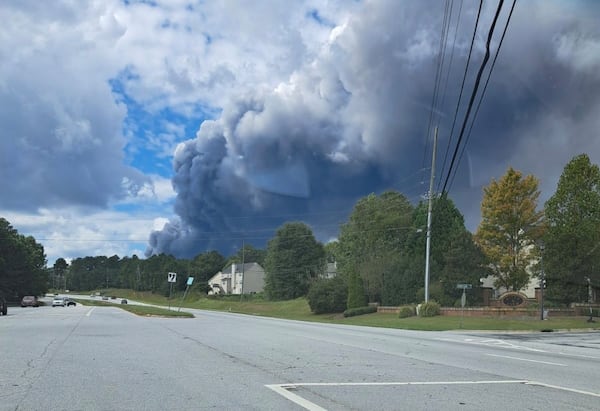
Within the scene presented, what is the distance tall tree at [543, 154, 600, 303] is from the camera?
43.4 meters

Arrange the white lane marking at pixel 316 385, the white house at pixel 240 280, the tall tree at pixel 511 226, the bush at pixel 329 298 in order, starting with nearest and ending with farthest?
the white lane marking at pixel 316 385 < the tall tree at pixel 511 226 < the bush at pixel 329 298 < the white house at pixel 240 280

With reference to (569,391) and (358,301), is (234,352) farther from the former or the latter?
(358,301)

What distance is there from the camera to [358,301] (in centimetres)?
5697

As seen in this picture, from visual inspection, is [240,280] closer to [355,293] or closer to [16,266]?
[16,266]

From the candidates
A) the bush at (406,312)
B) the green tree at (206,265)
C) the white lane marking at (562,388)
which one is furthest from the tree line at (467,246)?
the green tree at (206,265)

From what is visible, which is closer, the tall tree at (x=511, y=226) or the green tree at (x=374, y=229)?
the tall tree at (x=511, y=226)

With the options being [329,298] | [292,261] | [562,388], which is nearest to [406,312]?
[329,298]

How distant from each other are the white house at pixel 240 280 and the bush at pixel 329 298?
3023 inches

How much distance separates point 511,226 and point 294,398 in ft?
158

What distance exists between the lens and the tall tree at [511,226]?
2040 inches

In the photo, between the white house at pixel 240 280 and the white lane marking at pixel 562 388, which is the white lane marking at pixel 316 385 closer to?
the white lane marking at pixel 562 388

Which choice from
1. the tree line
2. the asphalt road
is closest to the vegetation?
the tree line

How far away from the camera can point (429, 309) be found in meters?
43.8

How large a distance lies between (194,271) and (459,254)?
383 ft
